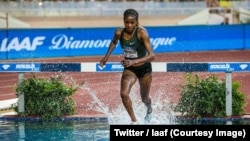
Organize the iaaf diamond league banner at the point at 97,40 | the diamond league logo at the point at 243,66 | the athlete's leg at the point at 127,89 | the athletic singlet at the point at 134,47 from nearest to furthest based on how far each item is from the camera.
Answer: the athlete's leg at the point at 127,89 < the athletic singlet at the point at 134,47 < the diamond league logo at the point at 243,66 < the iaaf diamond league banner at the point at 97,40

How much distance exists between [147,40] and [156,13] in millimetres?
31679

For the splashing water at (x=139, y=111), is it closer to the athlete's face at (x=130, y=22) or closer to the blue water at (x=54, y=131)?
the blue water at (x=54, y=131)

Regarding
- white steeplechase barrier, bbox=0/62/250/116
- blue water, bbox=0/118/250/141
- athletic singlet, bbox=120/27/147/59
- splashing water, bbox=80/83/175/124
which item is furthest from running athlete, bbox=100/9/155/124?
white steeplechase barrier, bbox=0/62/250/116

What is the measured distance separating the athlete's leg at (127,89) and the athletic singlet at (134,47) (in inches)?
11.3

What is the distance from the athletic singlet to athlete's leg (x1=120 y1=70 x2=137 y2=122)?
0.95ft

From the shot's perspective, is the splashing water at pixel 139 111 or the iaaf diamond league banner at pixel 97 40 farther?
the iaaf diamond league banner at pixel 97 40

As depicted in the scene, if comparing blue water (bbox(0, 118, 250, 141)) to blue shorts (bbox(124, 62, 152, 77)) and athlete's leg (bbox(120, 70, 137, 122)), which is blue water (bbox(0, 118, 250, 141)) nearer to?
athlete's leg (bbox(120, 70, 137, 122))

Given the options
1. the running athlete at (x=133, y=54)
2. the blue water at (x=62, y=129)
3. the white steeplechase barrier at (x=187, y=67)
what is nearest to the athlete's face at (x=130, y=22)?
the running athlete at (x=133, y=54)

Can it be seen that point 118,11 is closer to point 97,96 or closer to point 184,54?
point 184,54

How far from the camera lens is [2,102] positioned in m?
14.6

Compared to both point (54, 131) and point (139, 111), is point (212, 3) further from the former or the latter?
point (54, 131)
